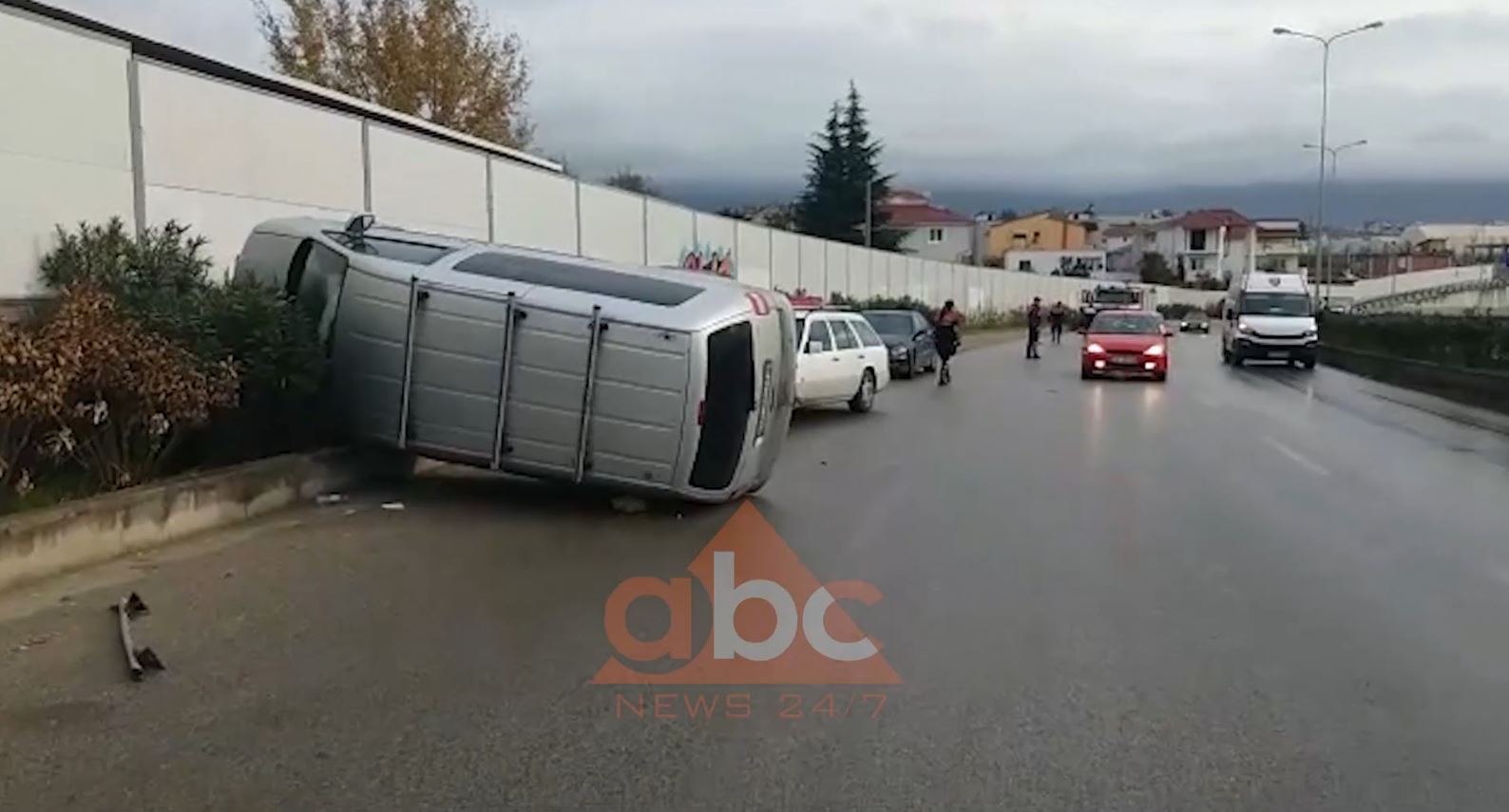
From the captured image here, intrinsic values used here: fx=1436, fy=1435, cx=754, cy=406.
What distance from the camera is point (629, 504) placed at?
11320 millimetres

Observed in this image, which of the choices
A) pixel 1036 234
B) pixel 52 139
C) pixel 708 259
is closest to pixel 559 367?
pixel 52 139

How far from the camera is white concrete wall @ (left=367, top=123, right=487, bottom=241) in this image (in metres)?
19.0

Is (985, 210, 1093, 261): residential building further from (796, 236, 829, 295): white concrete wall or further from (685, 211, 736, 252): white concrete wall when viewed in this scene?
(685, 211, 736, 252): white concrete wall

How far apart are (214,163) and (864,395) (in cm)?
1079

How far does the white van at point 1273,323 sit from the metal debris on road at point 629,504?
33136mm

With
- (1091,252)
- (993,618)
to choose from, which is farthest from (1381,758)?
(1091,252)

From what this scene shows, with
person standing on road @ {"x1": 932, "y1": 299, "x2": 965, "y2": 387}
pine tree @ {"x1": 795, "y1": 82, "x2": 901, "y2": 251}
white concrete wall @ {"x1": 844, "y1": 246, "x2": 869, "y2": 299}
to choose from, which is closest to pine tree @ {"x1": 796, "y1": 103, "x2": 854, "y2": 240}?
pine tree @ {"x1": 795, "y1": 82, "x2": 901, "y2": 251}

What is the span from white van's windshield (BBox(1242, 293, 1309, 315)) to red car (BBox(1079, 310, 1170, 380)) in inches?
388

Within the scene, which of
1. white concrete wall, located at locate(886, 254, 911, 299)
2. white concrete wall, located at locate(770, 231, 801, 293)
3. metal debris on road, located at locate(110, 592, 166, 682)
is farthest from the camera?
white concrete wall, located at locate(886, 254, 911, 299)

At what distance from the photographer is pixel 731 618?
7695 millimetres

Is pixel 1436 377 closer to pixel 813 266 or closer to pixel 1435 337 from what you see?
pixel 1435 337

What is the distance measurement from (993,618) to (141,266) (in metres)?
7.72

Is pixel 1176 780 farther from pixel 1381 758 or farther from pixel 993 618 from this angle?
pixel 993 618

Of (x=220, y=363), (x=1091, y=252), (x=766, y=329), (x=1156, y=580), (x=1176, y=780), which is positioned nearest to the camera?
(x=1176, y=780)
